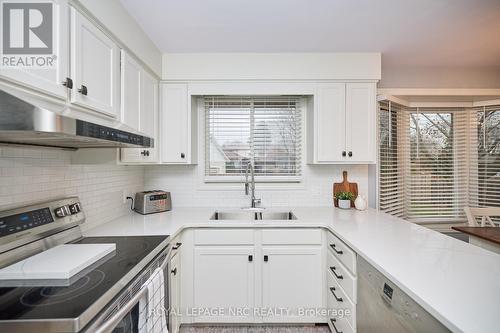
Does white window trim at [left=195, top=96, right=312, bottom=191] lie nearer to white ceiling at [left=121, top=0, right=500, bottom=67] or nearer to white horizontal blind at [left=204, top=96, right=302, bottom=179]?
white horizontal blind at [left=204, top=96, right=302, bottom=179]

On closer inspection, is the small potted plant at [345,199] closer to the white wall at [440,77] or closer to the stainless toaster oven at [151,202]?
the white wall at [440,77]

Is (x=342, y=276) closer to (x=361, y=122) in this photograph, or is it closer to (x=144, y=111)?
(x=361, y=122)

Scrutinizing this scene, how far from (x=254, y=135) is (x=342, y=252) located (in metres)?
1.55

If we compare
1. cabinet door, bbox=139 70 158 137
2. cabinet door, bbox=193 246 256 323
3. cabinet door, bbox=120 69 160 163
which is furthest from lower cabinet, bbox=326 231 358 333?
cabinet door, bbox=139 70 158 137

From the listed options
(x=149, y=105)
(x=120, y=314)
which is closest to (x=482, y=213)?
(x=120, y=314)

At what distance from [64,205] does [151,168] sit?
1223 millimetres

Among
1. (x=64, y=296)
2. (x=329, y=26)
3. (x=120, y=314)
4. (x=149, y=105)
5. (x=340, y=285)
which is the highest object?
(x=329, y=26)

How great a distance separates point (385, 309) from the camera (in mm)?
1174

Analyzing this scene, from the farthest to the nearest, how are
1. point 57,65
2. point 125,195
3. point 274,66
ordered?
point 274,66, point 125,195, point 57,65

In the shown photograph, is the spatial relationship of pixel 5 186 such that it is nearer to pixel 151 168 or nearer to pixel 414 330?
pixel 151 168

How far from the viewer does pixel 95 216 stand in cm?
187

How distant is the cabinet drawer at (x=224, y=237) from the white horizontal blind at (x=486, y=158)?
2662 millimetres

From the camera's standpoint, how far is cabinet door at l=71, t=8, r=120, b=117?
126cm

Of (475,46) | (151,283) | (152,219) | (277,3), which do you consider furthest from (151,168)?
(475,46)
